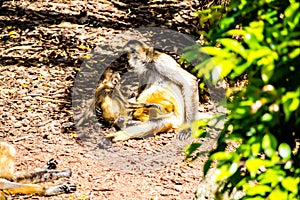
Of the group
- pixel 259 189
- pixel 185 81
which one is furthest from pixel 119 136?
pixel 259 189

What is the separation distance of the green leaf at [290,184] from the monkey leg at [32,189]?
3.50 meters

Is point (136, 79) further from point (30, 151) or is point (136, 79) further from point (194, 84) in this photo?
point (30, 151)

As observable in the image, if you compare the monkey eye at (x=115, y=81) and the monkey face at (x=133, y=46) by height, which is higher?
the monkey face at (x=133, y=46)

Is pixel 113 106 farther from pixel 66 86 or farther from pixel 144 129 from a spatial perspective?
pixel 66 86

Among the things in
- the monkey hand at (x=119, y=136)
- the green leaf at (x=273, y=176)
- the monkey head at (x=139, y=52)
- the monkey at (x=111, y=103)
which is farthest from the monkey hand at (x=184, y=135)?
the green leaf at (x=273, y=176)

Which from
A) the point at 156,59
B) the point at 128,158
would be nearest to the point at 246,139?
the point at 128,158

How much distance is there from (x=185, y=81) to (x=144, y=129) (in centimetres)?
76

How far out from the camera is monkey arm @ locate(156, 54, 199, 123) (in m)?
7.01

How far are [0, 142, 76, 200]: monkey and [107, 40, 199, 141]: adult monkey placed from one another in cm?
95

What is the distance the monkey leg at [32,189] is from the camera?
19.4ft

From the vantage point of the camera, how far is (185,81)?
23.4 ft

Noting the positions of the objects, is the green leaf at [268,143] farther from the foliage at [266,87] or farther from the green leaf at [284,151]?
the green leaf at [284,151]

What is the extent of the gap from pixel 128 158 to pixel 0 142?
137 centimetres

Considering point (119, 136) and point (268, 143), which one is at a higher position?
point (268, 143)
